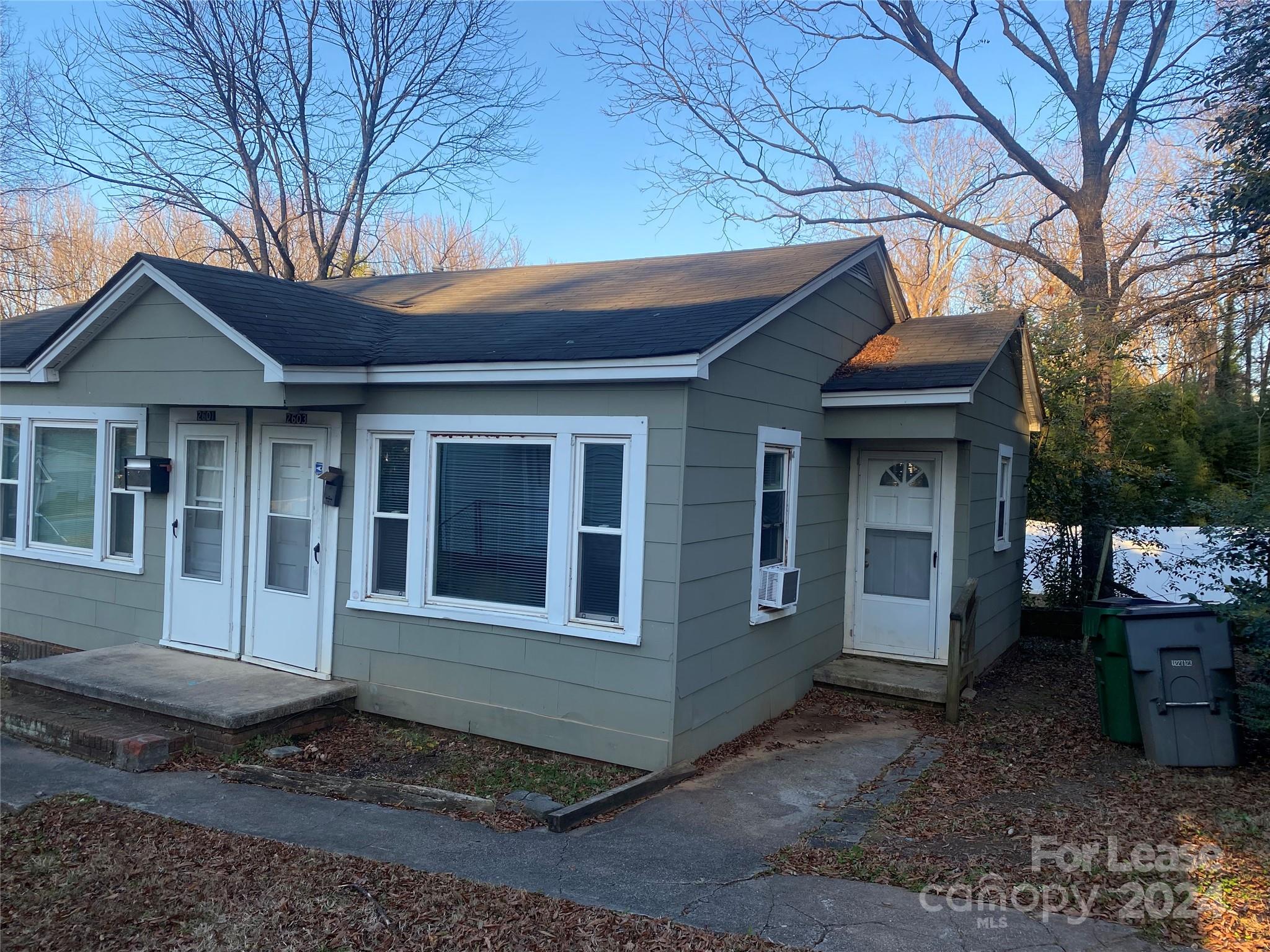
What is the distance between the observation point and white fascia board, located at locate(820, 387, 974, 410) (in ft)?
25.4

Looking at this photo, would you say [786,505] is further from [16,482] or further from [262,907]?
[16,482]

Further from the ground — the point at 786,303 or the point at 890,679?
the point at 786,303

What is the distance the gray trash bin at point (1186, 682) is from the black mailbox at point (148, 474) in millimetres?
8165

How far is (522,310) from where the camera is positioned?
8.30 meters

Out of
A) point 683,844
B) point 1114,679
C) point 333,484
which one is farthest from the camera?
point 333,484

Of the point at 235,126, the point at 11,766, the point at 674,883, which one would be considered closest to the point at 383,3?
the point at 235,126

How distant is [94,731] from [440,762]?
8.21 feet

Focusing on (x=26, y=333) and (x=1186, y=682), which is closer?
(x=1186, y=682)

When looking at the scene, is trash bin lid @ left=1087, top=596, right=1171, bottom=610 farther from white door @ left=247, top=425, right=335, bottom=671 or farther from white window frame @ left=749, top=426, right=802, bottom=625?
white door @ left=247, top=425, right=335, bottom=671

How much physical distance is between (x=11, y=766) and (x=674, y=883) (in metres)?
4.83

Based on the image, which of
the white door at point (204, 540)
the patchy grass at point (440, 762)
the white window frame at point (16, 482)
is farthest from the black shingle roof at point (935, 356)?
the white window frame at point (16, 482)

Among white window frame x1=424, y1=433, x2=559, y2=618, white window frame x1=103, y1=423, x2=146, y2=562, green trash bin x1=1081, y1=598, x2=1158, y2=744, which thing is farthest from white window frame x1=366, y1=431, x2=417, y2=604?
green trash bin x1=1081, y1=598, x2=1158, y2=744

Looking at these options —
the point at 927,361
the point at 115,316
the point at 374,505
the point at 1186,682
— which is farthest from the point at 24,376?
the point at 1186,682

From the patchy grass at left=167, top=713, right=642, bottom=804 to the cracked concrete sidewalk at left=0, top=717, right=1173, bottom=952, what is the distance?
17.7 inches
